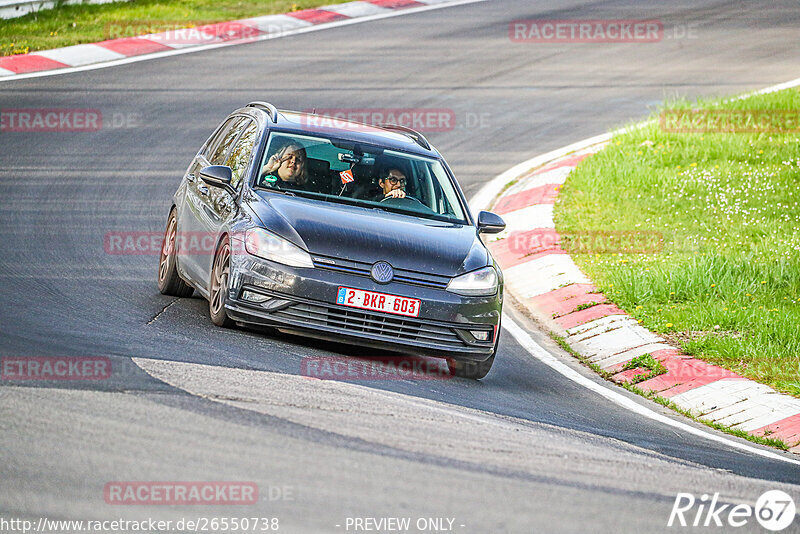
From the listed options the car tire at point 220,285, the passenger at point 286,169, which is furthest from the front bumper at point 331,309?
the passenger at point 286,169

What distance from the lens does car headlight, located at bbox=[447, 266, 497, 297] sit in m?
8.22

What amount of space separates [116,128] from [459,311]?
379 inches

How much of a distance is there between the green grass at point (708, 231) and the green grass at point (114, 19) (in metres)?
9.13

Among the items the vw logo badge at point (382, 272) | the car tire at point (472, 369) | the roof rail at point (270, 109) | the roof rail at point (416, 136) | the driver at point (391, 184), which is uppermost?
the roof rail at point (270, 109)

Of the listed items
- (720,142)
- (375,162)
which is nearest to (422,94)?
(720,142)

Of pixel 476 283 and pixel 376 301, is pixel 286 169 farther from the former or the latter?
pixel 476 283

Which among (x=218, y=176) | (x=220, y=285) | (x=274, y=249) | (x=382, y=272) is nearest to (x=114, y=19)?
(x=218, y=176)

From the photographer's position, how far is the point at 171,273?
9750 millimetres

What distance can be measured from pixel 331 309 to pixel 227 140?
2.73 meters

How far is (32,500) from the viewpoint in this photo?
15.5 ft

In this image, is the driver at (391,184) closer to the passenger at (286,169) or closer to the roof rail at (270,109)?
the passenger at (286,169)

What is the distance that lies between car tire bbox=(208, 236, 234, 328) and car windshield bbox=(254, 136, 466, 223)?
70cm

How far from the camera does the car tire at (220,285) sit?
8258 millimetres

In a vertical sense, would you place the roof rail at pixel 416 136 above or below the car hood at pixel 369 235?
above
